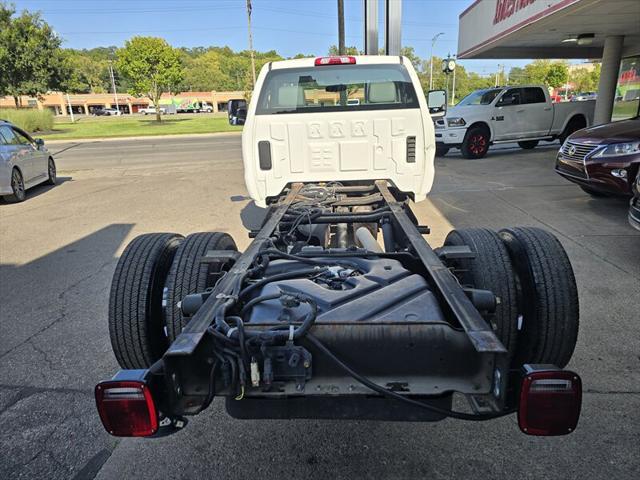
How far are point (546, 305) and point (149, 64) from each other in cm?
4081

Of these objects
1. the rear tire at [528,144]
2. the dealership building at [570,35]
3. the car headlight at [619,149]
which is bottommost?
the rear tire at [528,144]

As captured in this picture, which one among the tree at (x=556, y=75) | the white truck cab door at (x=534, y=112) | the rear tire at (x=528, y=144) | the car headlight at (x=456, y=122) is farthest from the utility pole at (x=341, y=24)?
the tree at (x=556, y=75)

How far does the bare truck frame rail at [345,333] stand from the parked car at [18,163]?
8019 mm

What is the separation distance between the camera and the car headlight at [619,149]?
20.9 feet

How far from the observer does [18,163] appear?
9.63 meters

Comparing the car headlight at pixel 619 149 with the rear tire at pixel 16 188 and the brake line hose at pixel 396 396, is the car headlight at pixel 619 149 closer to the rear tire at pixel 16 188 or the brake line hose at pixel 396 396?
the brake line hose at pixel 396 396

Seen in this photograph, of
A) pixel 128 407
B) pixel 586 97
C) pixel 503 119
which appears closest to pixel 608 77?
pixel 503 119

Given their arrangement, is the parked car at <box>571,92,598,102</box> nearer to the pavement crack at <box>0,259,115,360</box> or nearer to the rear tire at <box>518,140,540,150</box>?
the rear tire at <box>518,140,540,150</box>

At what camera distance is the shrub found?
99.8 ft

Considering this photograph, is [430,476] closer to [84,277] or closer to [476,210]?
[84,277]

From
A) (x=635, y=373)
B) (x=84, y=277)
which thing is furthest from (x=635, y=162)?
(x=84, y=277)

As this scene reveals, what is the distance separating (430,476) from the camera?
→ 7.49 ft

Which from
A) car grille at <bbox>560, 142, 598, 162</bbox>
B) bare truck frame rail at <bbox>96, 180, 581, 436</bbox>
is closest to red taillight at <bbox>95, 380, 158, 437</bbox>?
bare truck frame rail at <bbox>96, 180, 581, 436</bbox>

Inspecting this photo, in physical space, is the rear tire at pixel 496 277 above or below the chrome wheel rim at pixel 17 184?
above
